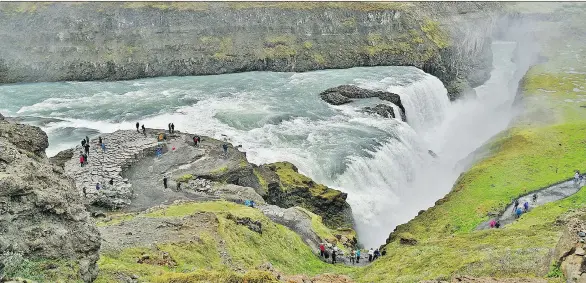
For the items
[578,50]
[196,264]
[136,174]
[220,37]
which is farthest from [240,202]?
[578,50]

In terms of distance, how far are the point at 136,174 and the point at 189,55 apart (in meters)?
60.8

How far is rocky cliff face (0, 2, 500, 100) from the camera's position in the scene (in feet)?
296

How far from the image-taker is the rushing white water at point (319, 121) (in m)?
47.5

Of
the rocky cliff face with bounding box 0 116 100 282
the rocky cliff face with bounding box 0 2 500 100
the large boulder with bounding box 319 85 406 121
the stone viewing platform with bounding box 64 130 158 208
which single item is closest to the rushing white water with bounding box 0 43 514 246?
the large boulder with bounding box 319 85 406 121

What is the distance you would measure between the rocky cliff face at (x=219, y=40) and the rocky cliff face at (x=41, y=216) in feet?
261

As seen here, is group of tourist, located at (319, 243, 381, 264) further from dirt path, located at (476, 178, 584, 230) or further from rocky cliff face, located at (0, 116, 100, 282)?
rocky cliff face, located at (0, 116, 100, 282)

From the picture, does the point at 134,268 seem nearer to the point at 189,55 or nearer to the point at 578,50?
the point at 189,55

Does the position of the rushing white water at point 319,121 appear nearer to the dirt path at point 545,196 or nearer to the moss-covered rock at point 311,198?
the moss-covered rock at point 311,198

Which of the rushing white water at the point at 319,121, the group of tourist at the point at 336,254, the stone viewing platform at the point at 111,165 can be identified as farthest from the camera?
the rushing white water at the point at 319,121

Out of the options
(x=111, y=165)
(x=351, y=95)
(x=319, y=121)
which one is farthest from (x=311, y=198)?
(x=351, y=95)

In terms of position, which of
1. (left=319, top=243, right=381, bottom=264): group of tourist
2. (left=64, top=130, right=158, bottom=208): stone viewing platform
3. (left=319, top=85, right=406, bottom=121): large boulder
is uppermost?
(left=319, top=85, right=406, bottom=121): large boulder

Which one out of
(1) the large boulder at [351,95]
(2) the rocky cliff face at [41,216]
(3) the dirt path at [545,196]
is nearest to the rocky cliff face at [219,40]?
(1) the large boulder at [351,95]

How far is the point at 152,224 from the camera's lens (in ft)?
80.6

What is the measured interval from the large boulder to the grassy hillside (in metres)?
15.8
